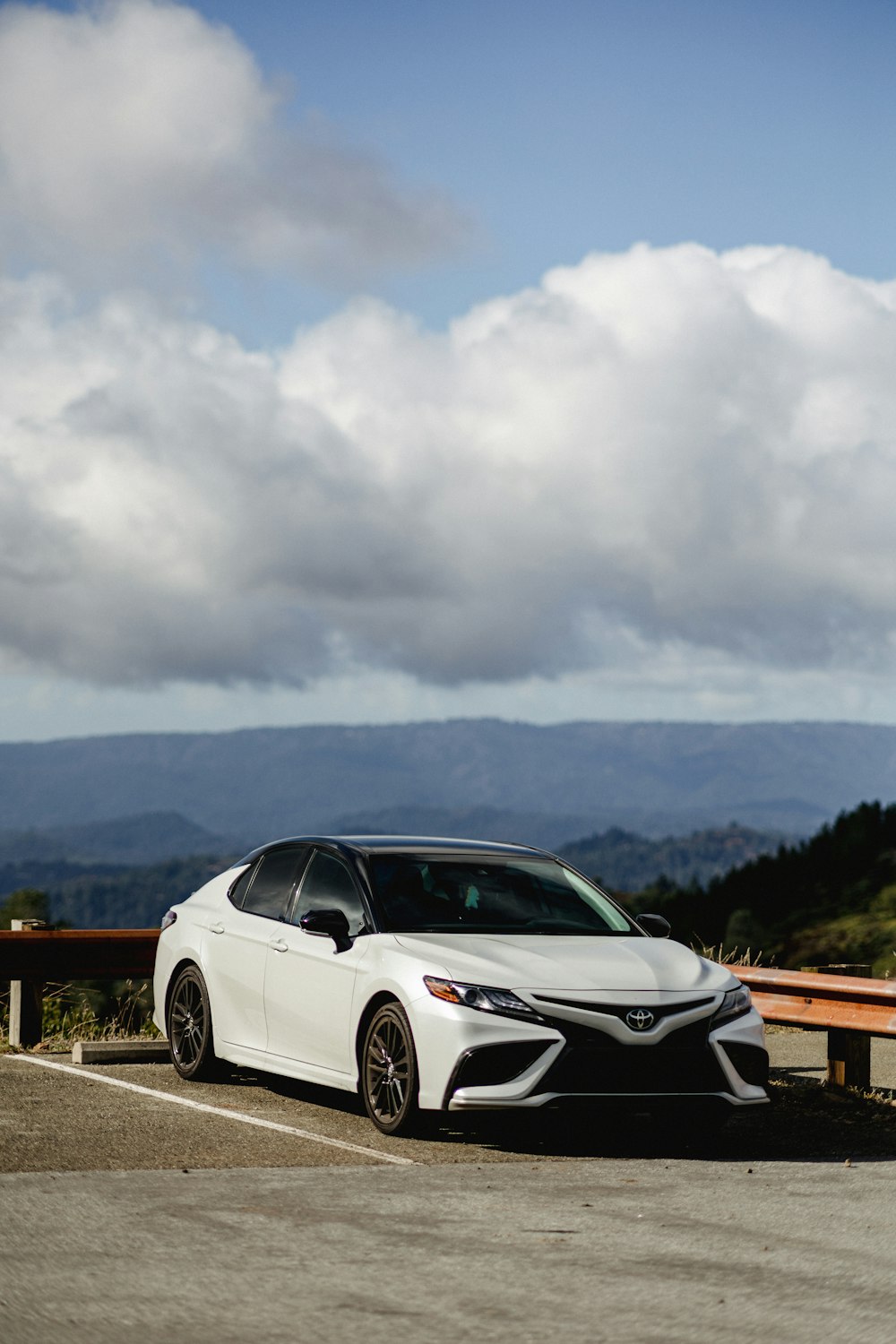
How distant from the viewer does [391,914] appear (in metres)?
9.23

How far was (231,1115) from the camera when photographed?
930 centimetres

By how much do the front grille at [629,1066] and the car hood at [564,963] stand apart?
24cm

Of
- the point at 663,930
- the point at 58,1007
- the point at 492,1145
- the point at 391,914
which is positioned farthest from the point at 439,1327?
the point at 58,1007

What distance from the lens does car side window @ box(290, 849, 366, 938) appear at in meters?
9.42

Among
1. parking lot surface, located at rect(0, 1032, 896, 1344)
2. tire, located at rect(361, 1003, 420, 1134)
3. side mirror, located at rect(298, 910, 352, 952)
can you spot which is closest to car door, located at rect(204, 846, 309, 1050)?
parking lot surface, located at rect(0, 1032, 896, 1344)

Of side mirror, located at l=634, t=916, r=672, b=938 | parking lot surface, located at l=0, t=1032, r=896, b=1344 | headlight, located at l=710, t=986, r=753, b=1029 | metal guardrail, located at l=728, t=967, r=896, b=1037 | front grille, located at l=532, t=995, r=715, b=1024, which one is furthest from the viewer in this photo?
metal guardrail, located at l=728, t=967, r=896, b=1037

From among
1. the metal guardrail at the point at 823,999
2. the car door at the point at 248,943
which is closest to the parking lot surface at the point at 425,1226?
the car door at the point at 248,943

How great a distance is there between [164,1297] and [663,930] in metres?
5.01

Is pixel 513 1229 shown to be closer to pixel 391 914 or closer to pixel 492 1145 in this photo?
pixel 492 1145

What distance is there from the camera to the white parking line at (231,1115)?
8.20 m

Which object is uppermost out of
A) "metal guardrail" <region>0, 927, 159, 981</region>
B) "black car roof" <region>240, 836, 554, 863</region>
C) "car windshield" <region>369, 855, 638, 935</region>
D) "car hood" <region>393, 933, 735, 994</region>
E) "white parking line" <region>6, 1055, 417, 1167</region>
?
"black car roof" <region>240, 836, 554, 863</region>

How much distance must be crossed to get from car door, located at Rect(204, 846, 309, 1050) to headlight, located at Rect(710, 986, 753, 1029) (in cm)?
251

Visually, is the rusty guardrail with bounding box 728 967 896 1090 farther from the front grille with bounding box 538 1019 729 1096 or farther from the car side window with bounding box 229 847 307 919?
the car side window with bounding box 229 847 307 919

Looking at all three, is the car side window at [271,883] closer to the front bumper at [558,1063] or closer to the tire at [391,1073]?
the tire at [391,1073]
